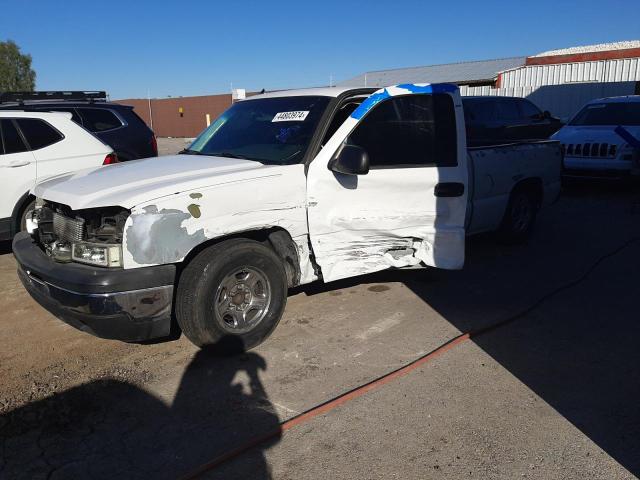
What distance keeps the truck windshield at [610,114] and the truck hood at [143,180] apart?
9311 mm

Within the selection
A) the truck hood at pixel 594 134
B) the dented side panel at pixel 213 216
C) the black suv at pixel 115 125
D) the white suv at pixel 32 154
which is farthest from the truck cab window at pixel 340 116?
the truck hood at pixel 594 134

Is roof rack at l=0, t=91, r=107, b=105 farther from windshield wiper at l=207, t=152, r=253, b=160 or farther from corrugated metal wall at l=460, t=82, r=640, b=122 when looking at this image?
corrugated metal wall at l=460, t=82, r=640, b=122

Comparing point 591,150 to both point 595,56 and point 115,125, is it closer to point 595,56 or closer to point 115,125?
point 115,125

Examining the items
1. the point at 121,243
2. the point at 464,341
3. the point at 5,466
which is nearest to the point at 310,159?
the point at 121,243

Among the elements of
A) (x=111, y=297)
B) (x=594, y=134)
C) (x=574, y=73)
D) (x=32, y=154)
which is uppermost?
(x=574, y=73)

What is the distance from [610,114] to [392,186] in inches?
341

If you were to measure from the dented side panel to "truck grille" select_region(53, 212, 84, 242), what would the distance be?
45 centimetres

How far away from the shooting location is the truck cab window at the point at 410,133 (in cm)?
439

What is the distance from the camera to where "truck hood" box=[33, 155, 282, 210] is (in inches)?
136

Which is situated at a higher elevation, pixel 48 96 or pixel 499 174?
pixel 48 96

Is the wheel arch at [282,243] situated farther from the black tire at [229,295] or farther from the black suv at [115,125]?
the black suv at [115,125]

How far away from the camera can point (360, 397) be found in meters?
3.41

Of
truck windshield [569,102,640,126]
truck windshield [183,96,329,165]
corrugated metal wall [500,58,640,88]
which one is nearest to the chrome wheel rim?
truck windshield [183,96,329,165]

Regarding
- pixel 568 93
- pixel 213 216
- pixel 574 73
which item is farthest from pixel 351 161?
pixel 574 73
